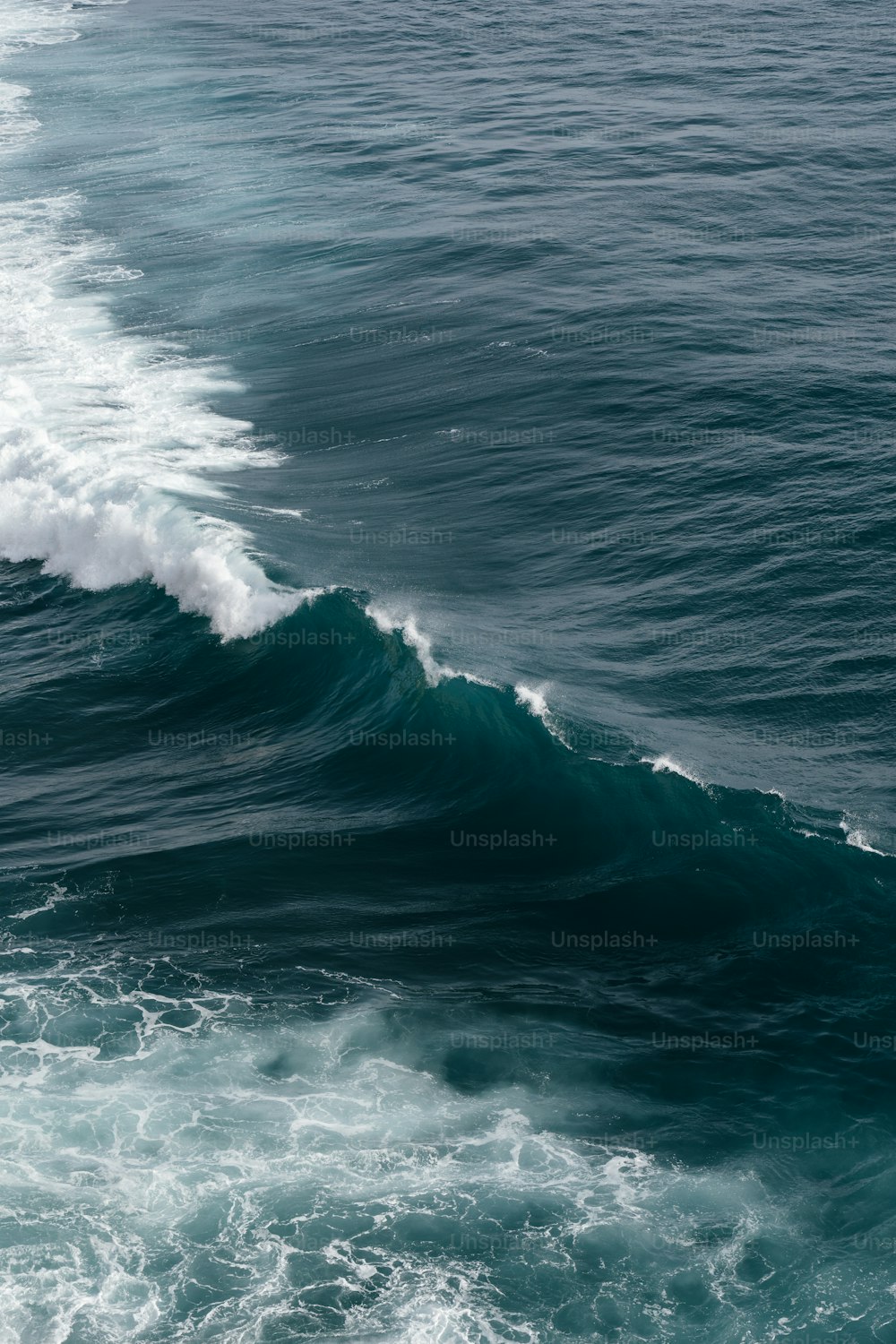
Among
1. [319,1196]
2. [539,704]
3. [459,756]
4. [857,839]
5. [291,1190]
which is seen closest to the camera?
[319,1196]

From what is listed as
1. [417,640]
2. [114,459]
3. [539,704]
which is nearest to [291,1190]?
[539,704]

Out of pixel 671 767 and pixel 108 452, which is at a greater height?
pixel 108 452

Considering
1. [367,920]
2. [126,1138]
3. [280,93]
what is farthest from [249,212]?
[126,1138]

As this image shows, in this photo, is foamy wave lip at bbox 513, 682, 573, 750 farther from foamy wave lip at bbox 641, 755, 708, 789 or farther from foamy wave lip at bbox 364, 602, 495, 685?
foamy wave lip at bbox 641, 755, 708, 789

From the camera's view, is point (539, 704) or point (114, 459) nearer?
point (539, 704)

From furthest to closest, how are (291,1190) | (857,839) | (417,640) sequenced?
(417,640), (857,839), (291,1190)

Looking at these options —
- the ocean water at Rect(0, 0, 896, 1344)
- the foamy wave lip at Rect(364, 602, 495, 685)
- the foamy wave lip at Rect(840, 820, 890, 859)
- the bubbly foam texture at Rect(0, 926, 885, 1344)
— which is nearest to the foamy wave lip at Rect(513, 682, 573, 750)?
the ocean water at Rect(0, 0, 896, 1344)

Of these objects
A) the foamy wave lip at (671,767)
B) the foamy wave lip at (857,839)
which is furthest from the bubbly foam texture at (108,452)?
the foamy wave lip at (857,839)

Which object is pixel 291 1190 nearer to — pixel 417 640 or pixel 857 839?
pixel 857 839
